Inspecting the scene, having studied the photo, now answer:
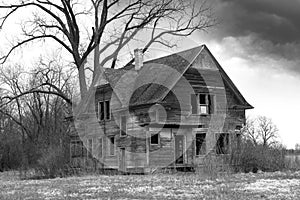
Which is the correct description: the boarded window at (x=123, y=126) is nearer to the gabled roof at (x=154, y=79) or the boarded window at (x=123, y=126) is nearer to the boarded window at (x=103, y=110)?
the gabled roof at (x=154, y=79)

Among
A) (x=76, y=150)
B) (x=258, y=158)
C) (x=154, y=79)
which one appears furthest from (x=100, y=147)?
(x=258, y=158)

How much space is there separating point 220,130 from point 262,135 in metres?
55.6

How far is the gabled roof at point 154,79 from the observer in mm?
32250

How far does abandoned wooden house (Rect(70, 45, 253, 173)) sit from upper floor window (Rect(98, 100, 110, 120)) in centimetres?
7

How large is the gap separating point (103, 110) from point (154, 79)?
15.8 feet

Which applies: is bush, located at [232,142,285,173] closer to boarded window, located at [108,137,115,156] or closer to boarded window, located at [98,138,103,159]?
boarded window, located at [108,137,115,156]

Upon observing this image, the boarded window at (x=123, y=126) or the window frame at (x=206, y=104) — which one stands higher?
the window frame at (x=206, y=104)

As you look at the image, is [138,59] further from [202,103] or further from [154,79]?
[202,103]

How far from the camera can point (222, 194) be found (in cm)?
1518

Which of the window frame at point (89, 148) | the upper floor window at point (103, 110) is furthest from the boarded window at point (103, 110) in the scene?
the window frame at point (89, 148)

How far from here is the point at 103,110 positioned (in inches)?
1425

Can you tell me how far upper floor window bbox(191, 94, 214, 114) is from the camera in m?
33.8

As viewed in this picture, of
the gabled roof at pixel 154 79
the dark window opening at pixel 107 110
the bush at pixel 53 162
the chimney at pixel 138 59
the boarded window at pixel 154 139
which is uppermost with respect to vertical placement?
the chimney at pixel 138 59

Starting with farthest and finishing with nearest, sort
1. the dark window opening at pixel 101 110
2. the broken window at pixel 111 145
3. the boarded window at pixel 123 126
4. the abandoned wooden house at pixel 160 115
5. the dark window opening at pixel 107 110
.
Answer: the dark window opening at pixel 101 110 < the dark window opening at pixel 107 110 < the broken window at pixel 111 145 < the boarded window at pixel 123 126 < the abandoned wooden house at pixel 160 115
